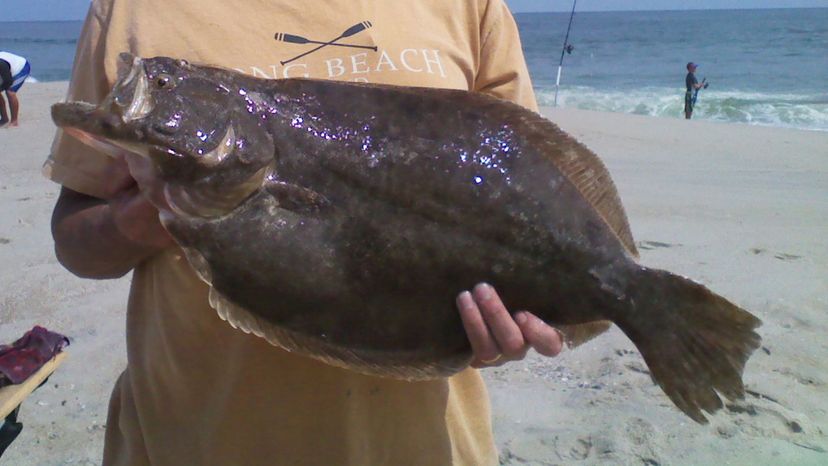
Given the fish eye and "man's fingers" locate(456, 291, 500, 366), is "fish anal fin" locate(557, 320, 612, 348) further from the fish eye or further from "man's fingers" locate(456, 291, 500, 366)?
the fish eye

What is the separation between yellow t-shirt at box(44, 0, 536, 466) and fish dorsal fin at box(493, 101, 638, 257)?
1.12 feet

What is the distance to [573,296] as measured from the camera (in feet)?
5.48

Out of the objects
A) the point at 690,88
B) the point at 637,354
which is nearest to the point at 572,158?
the point at 637,354

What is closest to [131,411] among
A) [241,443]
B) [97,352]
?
[241,443]

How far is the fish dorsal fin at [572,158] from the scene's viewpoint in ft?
5.55

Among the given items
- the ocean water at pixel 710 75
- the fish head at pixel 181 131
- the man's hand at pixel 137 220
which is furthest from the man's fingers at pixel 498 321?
the ocean water at pixel 710 75

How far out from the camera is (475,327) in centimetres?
162

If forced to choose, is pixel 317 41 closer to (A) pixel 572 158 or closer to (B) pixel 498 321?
(A) pixel 572 158

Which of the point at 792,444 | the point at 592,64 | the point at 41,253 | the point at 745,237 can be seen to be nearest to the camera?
the point at 792,444

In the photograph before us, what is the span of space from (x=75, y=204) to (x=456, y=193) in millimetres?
1013

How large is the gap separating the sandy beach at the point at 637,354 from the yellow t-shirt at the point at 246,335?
64.3 inches

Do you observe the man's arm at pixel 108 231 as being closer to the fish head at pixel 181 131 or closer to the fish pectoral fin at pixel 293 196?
the fish head at pixel 181 131

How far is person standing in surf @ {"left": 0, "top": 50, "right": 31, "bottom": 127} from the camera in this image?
1387cm

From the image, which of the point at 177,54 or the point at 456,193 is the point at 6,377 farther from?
the point at 456,193
